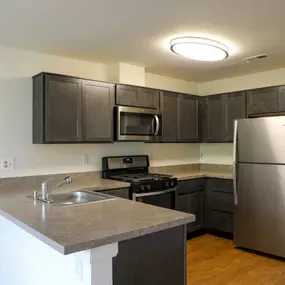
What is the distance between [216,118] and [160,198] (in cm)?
160

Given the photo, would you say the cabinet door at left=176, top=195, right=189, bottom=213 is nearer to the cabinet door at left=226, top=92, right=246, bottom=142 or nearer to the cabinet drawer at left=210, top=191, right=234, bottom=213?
the cabinet drawer at left=210, top=191, right=234, bottom=213

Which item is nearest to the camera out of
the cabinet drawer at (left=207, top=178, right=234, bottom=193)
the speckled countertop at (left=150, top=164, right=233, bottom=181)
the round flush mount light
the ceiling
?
the ceiling

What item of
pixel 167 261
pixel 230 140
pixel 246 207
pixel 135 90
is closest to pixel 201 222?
pixel 246 207

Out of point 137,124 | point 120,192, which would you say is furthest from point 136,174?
point 120,192

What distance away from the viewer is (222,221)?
4266mm

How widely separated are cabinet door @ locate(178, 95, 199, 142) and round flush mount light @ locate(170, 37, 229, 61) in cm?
129

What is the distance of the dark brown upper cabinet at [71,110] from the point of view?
3186 millimetres

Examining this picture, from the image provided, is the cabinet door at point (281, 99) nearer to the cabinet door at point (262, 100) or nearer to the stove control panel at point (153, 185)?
the cabinet door at point (262, 100)

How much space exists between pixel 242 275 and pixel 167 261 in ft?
4.96

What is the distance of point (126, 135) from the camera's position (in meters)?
3.75

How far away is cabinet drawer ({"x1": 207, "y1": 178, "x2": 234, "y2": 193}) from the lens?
4.17 metres

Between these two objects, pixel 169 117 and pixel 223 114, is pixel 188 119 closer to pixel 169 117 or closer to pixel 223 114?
pixel 169 117

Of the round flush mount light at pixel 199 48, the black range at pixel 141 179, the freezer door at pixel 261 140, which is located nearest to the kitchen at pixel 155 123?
the black range at pixel 141 179

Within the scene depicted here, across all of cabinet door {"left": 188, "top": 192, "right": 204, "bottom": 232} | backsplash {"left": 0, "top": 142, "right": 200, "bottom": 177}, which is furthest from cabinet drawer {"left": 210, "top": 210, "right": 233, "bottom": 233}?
backsplash {"left": 0, "top": 142, "right": 200, "bottom": 177}
